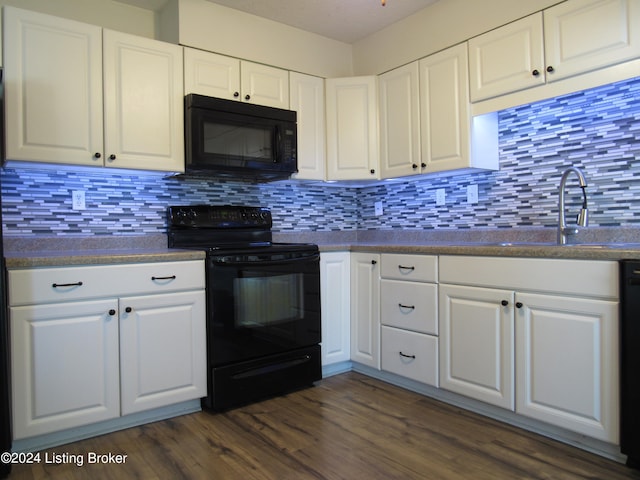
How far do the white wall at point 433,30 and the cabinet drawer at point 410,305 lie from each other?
1420 mm

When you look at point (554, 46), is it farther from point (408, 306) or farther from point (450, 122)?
point (408, 306)

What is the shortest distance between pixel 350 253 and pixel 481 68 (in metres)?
1.30

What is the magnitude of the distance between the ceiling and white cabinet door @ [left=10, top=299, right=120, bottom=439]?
1.83 meters

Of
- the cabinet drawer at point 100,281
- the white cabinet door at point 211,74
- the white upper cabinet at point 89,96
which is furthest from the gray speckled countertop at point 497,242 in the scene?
the white upper cabinet at point 89,96

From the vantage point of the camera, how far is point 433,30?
274 cm

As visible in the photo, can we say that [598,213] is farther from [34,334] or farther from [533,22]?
[34,334]

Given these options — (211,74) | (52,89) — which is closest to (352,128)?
(211,74)

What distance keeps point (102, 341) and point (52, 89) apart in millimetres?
1213

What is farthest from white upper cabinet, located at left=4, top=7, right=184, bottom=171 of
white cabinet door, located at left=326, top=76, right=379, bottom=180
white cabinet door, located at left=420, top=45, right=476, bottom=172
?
white cabinet door, located at left=420, top=45, right=476, bottom=172

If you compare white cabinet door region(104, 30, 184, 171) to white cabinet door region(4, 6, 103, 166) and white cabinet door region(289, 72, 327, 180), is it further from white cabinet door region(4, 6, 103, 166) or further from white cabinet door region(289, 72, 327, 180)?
white cabinet door region(289, 72, 327, 180)

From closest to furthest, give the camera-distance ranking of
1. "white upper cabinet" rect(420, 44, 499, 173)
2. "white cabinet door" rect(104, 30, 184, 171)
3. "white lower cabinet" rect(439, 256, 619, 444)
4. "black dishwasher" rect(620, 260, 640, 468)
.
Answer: "black dishwasher" rect(620, 260, 640, 468), "white lower cabinet" rect(439, 256, 619, 444), "white cabinet door" rect(104, 30, 184, 171), "white upper cabinet" rect(420, 44, 499, 173)

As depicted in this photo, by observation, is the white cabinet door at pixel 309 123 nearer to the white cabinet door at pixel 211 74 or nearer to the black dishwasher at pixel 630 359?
the white cabinet door at pixel 211 74

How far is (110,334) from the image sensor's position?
2059 mm

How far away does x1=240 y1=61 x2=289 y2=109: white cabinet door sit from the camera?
9.08ft
